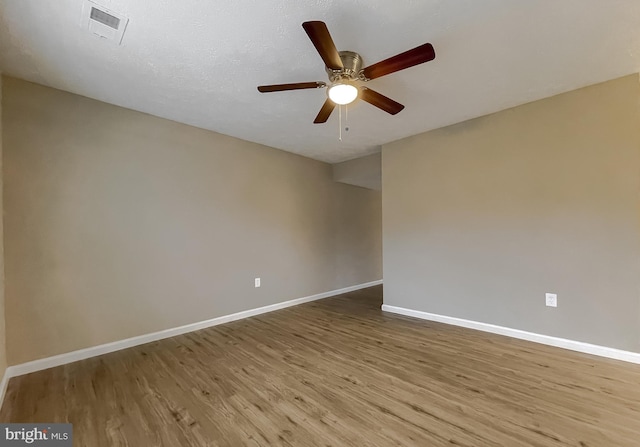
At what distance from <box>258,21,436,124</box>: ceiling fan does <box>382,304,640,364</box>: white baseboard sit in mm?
2626

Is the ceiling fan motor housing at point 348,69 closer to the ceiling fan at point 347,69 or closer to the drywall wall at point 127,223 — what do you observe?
the ceiling fan at point 347,69

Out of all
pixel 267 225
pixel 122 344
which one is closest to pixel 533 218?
pixel 267 225

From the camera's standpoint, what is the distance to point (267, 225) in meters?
4.15

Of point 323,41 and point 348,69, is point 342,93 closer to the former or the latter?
point 348,69

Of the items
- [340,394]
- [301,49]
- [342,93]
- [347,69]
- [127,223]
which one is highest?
[301,49]

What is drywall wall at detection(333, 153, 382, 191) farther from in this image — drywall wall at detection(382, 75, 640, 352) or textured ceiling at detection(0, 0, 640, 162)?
textured ceiling at detection(0, 0, 640, 162)

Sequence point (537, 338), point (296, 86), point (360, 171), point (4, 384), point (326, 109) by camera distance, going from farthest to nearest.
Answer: point (360, 171)
point (537, 338)
point (326, 109)
point (4, 384)
point (296, 86)

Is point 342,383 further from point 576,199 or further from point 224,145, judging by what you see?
point 224,145

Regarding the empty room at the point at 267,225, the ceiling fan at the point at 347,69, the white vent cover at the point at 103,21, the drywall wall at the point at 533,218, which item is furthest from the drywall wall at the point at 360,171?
the white vent cover at the point at 103,21

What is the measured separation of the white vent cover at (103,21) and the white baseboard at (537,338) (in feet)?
13.4

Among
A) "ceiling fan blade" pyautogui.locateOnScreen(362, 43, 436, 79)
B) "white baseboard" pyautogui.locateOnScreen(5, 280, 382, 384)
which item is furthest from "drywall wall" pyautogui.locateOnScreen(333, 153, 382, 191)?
"ceiling fan blade" pyautogui.locateOnScreen(362, 43, 436, 79)

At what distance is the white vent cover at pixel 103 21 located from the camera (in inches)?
63.2

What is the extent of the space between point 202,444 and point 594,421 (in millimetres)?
2337

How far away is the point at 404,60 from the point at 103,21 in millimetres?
1898
